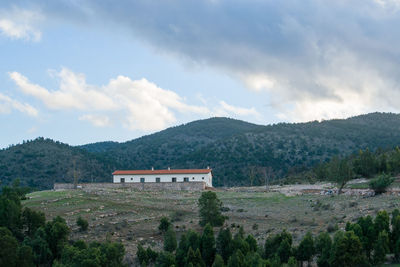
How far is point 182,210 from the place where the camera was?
44156 mm

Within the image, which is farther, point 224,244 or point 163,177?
point 163,177

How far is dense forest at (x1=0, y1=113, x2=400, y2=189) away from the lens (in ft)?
313

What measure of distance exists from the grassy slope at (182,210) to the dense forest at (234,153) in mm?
31362

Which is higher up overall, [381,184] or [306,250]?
[381,184]

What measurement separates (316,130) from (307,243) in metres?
102

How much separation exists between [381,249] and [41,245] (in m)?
20.5

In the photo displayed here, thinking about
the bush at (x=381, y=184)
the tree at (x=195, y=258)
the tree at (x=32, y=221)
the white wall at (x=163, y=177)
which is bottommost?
the tree at (x=195, y=258)

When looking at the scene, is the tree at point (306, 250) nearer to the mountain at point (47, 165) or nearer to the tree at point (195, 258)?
the tree at point (195, 258)

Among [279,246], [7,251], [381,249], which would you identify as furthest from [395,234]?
[7,251]

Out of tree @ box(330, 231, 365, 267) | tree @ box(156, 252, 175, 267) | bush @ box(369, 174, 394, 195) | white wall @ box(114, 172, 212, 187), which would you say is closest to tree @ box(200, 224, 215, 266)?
tree @ box(156, 252, 175, 267)

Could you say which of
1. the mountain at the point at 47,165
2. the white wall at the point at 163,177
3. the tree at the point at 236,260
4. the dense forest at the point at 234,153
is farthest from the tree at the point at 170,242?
the mountain at the point at 47,165

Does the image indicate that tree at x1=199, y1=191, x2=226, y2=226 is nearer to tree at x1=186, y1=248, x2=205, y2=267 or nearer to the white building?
tree at x1=186, y1=248, x2=205, y2=267

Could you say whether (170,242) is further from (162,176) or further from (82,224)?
(162,176)

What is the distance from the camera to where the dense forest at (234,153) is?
9531 centimetres
